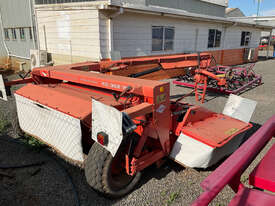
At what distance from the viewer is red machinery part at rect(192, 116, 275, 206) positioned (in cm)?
75

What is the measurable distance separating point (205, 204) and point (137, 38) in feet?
29.8

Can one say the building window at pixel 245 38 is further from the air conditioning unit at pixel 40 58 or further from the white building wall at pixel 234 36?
the air conditioning unit at pixel 40 58

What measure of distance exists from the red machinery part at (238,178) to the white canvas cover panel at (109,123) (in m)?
1.17

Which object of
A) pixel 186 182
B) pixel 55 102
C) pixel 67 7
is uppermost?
pixel 67 7

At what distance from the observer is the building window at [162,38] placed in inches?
397

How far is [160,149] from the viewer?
301 cm

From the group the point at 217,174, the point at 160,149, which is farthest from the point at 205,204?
the point at 160,149

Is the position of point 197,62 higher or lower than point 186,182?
higher

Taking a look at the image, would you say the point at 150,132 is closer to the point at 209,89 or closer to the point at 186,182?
the point at 186,182

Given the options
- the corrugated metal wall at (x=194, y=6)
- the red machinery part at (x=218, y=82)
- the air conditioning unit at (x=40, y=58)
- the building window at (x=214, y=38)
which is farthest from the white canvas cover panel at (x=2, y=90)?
the building window at (x=214, y=38)

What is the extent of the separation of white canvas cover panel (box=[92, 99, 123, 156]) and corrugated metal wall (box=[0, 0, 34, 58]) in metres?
11.8

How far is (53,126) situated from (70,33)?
22.4 ft

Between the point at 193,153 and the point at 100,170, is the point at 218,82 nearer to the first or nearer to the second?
the point at 193,153

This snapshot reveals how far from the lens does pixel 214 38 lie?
45.5 ft
